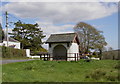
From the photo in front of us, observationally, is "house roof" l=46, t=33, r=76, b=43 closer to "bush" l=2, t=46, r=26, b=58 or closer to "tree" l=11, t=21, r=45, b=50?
"bush" l=2, t=46, r=26, b=58

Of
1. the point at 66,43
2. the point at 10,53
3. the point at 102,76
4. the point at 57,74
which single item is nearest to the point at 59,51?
the point at 66,43

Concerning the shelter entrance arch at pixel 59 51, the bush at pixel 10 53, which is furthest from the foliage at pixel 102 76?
the bush at pixel 10 53

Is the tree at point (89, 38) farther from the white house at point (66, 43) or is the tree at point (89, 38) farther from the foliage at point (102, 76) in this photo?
the foliage at point (102, 76)

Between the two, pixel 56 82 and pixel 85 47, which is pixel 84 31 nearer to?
pixel 85 47

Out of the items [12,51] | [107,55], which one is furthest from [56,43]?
[12,51]

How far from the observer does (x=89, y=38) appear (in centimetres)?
4278

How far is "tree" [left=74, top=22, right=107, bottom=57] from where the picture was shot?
4262cm

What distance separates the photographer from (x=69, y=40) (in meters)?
23.2

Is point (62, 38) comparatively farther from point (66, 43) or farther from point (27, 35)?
point (27, 35)

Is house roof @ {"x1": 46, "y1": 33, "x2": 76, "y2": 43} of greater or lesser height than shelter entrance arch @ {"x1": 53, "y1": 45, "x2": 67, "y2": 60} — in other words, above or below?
above

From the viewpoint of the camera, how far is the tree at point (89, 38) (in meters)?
42.6

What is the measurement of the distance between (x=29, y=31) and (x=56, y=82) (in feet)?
144

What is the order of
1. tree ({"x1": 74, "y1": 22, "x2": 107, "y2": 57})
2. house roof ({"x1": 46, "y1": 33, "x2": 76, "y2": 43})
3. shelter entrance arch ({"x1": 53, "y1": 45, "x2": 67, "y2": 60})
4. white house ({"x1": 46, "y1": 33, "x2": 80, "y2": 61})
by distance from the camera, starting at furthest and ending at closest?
tree ({"x1": 74, "y1": 22, "x2": 107, "y2": 57}) < shelter entrance arch ({"x1": 53, "y1": 45, "x2": 67, "y2": 60}) < house roof ({"x1": 46, "y1": 33, "x2": 76, "y2": 43}) < white house ({"x1": 46, "y1": 33, "x2": 80, "y2": 61})

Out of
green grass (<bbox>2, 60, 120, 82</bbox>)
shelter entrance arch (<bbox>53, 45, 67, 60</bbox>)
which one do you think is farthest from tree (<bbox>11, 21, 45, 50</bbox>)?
green grass (<bbox>2, 60, 120, 82</bbox>)
